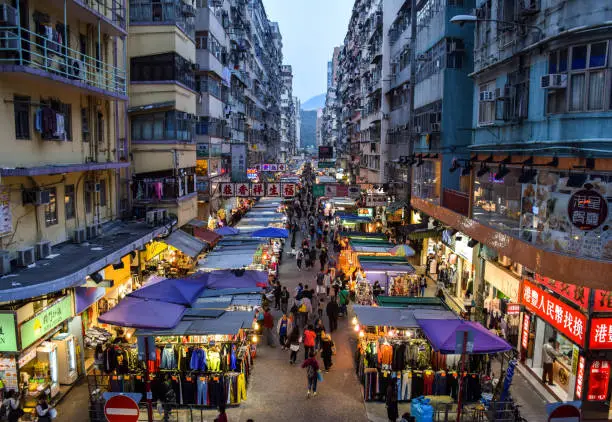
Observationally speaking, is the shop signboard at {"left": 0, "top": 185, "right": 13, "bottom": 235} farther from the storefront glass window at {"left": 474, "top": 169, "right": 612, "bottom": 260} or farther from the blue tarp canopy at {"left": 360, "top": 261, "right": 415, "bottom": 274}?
the storefront glass window at {"left": 474, "top": 169, "right": 612, "bottom": 260}

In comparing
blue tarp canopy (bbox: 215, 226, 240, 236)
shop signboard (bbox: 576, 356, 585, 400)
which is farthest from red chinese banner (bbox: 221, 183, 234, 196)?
shop signboard (bbox: 576, 356, 585, 400)

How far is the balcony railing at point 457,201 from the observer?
72.9 ft

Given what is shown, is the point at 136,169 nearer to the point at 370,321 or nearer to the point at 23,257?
the point at 23,257

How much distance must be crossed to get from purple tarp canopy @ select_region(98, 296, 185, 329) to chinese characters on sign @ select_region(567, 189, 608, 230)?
36.1 feet

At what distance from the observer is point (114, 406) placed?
8.21 metres

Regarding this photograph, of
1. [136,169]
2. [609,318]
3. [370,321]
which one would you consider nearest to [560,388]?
[609,318]

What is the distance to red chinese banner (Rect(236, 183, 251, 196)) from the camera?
104 feet

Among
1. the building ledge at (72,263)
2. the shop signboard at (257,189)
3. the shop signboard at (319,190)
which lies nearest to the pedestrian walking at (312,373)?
the building ledge at (72,263)

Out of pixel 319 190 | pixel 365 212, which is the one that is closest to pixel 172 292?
pixel 319 190

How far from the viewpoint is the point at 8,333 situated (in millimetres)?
12203

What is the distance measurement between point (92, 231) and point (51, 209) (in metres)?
2.33

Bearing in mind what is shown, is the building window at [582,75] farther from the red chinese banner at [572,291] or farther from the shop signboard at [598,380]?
the shop signboard at [598,380]

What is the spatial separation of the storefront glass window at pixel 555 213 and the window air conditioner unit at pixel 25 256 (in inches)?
555

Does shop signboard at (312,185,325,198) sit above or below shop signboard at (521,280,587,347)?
above
